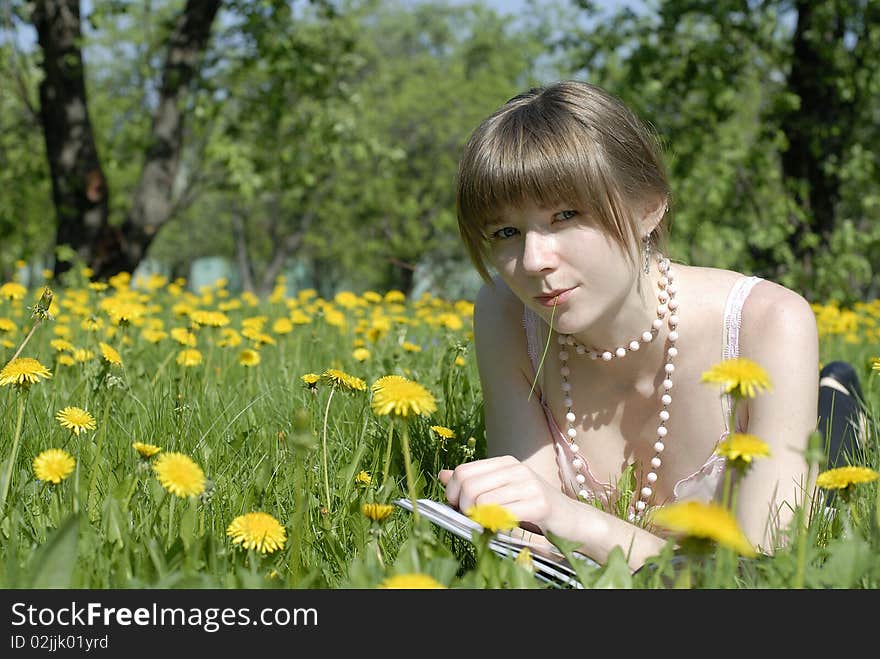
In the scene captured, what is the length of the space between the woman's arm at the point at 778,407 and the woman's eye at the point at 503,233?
0.57 m

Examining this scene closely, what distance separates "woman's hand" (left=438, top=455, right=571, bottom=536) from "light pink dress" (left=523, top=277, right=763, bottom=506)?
503 mm

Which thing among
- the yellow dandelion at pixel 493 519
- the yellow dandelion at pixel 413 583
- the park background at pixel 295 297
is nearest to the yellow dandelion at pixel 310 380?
the park background at pixel 295 297

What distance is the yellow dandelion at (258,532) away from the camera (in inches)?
54.1

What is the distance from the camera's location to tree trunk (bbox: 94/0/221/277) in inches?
316

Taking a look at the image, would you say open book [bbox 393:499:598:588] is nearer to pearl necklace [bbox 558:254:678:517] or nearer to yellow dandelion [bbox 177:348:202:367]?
pearl necklace [bbox 558:254:678:517]

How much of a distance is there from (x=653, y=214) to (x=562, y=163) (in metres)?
0.38

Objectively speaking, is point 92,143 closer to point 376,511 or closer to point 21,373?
point 21,373

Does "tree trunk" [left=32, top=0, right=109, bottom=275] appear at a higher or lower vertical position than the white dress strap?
higher

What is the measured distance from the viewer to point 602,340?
2.13 m

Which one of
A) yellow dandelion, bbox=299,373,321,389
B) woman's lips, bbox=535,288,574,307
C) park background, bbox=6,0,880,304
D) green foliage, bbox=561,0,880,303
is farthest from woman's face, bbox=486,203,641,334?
green foliage, bbox=561,0,880,303

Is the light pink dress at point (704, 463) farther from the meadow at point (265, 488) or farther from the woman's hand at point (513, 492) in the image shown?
the woman's hand at point (513, 492)

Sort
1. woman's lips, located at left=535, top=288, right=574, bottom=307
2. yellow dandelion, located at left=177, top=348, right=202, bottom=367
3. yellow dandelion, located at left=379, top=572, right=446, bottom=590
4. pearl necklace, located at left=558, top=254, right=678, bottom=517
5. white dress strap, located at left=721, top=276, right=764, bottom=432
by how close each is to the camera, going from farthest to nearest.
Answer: yellow dandelion, located at left=177, top=348, right=202, bottom=367 < pearl necklace, located at left=558, top=254, right=678, bottom=517 < white dress strap, located at left=721, top=276, right=764, bottom=432 < woman's lips, located at left=535, top=288, right=574, bottom=307 < yellow dandelion, located at left=379, top=572, right=446, bottom=590

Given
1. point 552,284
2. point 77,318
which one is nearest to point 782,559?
point 552,284
